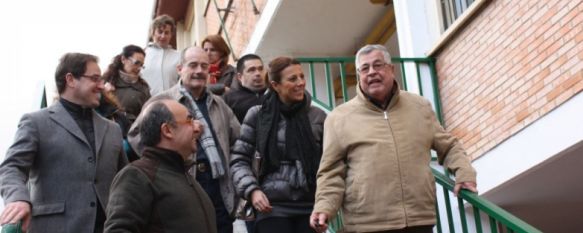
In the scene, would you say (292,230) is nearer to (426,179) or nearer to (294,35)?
(426,179)

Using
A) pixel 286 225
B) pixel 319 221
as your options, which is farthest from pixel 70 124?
pixel 319 221

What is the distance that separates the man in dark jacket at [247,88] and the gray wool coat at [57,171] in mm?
1598

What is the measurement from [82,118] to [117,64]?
2218 mm

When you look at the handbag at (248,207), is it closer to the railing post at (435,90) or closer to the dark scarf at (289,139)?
the dark scarf at (289,139)

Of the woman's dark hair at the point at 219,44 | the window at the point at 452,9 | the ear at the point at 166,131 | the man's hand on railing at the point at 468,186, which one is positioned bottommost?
the man's hand on railing at the point at 468,186

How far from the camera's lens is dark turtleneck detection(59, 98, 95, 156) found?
182 inches

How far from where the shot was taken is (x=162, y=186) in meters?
3.62

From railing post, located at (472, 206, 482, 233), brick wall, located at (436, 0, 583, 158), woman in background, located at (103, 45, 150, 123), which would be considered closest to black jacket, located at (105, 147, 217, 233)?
railing post, located at (472, 206, 482, 233)

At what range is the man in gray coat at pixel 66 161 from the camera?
167 inches

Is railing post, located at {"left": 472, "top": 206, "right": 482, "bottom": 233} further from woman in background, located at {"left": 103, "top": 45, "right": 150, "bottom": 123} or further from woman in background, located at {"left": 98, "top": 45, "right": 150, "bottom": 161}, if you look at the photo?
woman in background, located at {"left": 103, "top": 45, "right": 150, "bottom": 123}

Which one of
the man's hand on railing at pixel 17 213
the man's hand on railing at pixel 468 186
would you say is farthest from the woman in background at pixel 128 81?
the man's hand on railing at pixel 468 186

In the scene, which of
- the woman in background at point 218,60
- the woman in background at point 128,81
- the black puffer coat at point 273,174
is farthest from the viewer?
the woman in background at point 218,60

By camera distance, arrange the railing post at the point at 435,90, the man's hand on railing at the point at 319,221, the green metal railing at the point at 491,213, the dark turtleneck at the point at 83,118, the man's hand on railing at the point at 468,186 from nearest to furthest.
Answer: the green metal railing at the point at 491,213
the man's hand on railing at the point at 319,221
the man's hand on railing at the point at 468,186
the dark turtleneck at the point at 83,118
the railing post at the point at 435,90

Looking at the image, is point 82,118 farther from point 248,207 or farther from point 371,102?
point 371,102
